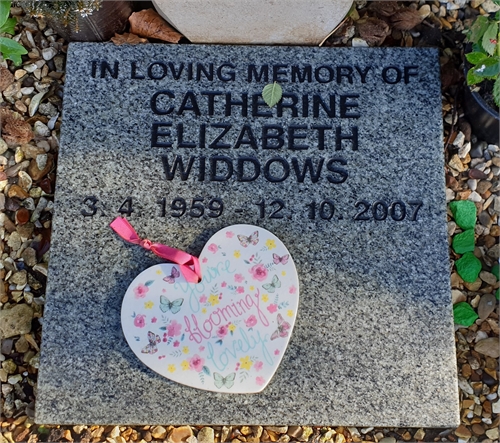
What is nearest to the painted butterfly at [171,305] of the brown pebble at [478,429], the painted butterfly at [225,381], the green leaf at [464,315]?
the painted butterfly at [225,381]

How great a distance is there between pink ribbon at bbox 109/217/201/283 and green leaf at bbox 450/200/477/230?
93 centimetres

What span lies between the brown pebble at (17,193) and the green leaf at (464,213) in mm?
1530

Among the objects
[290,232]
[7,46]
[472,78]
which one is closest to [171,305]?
[290,232]

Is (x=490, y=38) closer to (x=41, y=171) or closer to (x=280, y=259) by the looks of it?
(x=280, y=259)

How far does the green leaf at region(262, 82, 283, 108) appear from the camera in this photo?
6.35 ft

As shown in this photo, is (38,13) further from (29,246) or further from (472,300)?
(472,300)

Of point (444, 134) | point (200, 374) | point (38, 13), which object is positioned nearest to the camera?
point (200, 374)

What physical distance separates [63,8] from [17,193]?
0.66 m

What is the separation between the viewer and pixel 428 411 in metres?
1.74

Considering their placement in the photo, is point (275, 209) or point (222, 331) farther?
point (275, 209)

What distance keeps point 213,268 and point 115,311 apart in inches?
13.6

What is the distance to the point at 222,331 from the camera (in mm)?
1734

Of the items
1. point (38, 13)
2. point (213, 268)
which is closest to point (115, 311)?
point (213, 268)

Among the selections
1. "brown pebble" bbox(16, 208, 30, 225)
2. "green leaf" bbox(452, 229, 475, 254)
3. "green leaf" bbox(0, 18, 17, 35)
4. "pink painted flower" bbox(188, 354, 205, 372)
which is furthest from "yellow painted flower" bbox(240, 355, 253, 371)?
"green leaf" bbox(0, 18, 17, 35)
